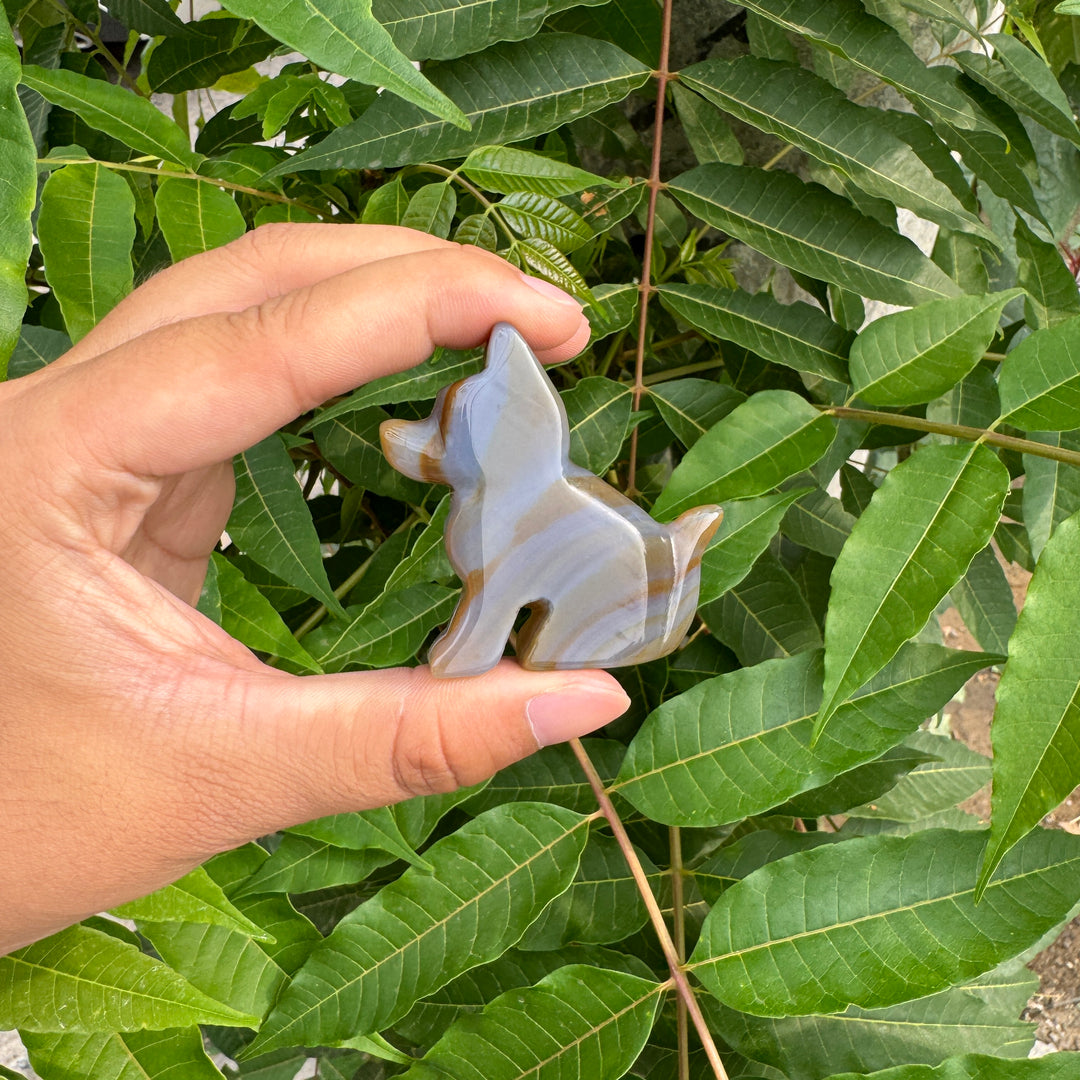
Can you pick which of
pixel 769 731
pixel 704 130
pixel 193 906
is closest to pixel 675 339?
pixel 704 130

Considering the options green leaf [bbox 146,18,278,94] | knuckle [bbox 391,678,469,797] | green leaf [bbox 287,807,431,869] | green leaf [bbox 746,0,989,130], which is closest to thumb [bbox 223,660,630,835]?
knuckle [bbox 391,678,469,797]

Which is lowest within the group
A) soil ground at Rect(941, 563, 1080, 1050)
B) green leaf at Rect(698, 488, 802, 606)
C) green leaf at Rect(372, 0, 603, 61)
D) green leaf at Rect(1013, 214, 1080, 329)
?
soil ground at Rect(941, 563, 1080, 1050)

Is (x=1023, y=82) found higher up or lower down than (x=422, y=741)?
higher up

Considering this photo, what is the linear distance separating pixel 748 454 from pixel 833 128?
0.94ft

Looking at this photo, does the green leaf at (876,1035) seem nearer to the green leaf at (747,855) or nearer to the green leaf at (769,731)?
the green leaf at (747,855)

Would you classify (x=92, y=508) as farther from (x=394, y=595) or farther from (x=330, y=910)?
(x=330, y=910)

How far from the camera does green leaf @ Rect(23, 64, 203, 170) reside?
2.61 feet

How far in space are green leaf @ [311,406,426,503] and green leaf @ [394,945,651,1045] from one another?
1.42ft

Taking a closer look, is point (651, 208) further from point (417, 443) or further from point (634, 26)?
point (417, 443)

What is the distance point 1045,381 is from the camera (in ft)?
2.46

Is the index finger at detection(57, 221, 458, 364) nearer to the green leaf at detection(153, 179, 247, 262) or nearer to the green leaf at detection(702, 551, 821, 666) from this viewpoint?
the green leaf at detection(153, 179, 247, 262)

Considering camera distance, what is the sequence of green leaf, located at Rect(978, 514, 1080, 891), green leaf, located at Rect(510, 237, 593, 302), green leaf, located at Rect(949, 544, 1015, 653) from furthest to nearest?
1. green leaf, located at Rect(949, 544, 1015, 653)
2. green leaf, located at Rect(510, 237, 593, 302)
3. green leaf, located at Rect(978, 514, 1080, 891)

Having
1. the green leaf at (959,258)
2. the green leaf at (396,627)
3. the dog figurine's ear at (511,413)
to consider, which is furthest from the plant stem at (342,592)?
the green leaf at (959,258)

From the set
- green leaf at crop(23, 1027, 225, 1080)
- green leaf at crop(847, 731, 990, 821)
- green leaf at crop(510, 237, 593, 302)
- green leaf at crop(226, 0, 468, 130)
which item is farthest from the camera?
green leaf at crop(847, 731, 990, 821)
